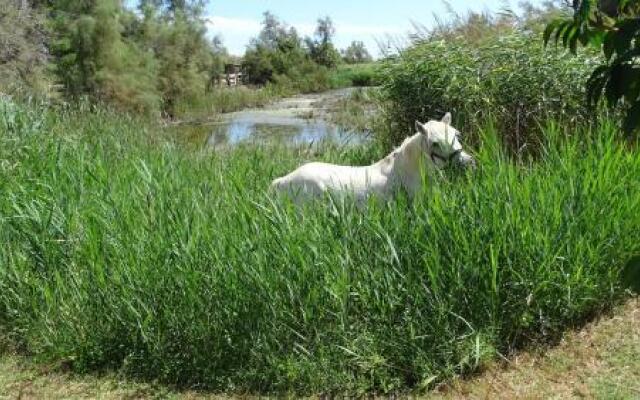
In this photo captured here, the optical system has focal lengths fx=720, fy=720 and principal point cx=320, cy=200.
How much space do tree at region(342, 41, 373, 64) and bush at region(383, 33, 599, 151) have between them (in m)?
45.1

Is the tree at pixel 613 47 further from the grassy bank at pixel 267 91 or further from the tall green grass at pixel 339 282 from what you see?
the grassy bank at pixel 267 91

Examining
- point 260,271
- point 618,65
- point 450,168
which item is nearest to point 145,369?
point 260,271

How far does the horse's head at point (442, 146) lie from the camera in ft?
15.0

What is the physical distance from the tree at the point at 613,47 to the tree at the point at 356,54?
168ft

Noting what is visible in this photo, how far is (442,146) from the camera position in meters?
4.62

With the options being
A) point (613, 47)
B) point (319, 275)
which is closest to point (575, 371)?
point (319, 275)

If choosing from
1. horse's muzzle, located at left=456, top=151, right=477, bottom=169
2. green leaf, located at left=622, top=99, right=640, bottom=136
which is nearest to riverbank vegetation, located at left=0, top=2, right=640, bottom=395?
horse's muzzle, located at left=456, top=151, right=477, bottom=169

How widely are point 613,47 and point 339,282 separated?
2237 mm

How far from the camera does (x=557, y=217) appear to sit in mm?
3672

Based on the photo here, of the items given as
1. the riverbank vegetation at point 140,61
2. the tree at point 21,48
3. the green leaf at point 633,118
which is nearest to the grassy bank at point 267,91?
the riverbank vegetation at point 140,61

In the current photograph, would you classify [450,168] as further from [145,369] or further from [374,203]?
[145,369]

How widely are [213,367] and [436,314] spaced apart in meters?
1.17

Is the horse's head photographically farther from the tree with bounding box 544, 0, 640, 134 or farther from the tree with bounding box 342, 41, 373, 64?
the tree with bounding box 342, 41, 373, 64

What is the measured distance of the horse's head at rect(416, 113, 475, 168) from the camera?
15.0 feet
